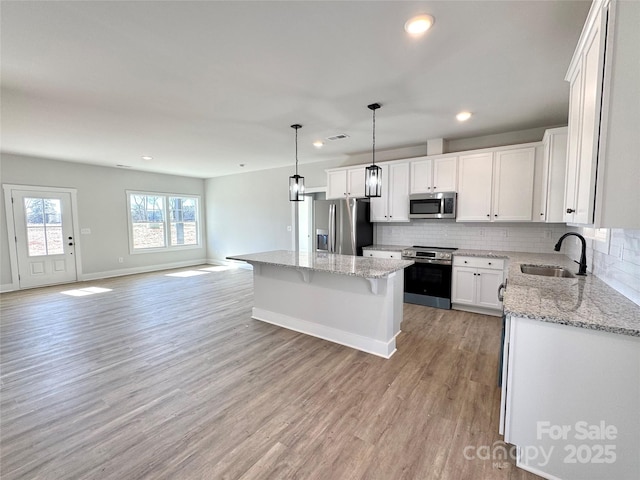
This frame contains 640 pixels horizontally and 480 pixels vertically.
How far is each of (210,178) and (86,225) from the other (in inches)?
131

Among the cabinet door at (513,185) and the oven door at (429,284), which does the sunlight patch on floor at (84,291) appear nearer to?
the oven door at (429,284)

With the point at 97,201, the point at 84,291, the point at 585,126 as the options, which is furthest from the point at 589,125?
the point at 97,201

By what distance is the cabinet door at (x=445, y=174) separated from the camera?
4301 millimetres

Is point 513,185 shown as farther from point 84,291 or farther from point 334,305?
point 84,291

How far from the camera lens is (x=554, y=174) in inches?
132

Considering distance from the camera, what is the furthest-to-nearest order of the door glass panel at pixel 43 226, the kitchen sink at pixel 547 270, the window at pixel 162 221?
the window at pixel 162 221 → the door glass panel at pixel 43 226 → the kitchen sink at pixel 547 270

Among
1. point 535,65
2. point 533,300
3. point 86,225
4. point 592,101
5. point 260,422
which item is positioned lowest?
point 260,422

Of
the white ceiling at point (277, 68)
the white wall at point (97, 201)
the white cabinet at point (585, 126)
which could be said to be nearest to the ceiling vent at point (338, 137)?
the white ceiling at point (277, 68)

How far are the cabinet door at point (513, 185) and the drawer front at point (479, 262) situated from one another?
24.7 inches

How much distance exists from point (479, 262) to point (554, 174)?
1.37 metres

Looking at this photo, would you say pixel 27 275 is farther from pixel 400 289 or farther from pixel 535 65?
pixel 535 65

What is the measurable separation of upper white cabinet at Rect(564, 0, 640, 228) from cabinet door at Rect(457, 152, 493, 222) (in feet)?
8.77

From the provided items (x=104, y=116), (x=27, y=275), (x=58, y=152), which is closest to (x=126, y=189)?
(x=58, y=152)

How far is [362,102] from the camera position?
10.1 feet
